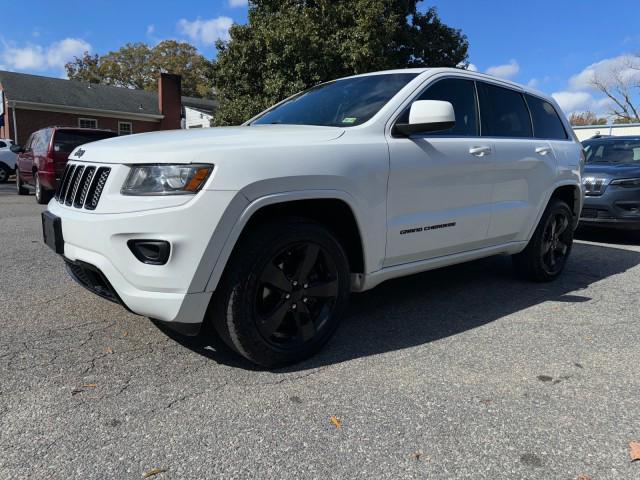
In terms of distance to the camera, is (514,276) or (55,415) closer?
(55,415)

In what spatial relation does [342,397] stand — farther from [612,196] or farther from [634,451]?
[612,196]

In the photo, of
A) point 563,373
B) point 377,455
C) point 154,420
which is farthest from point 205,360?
point 563,373

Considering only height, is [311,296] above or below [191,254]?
below

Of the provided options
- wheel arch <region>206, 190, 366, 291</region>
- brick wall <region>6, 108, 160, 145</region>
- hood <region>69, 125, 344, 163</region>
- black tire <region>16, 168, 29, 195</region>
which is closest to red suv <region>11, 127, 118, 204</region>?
black tire <region>16, 168, 29, 195</region>

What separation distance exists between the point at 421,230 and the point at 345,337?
87 cm

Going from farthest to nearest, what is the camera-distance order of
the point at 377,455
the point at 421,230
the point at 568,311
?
1. the point at 568,311
2. the point at 421,230
3. the point at 377,455

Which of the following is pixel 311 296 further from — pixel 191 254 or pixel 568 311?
pixel 568 311

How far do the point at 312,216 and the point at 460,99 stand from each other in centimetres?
171

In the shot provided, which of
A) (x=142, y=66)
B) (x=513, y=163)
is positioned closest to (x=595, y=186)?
(x=513, y=163)

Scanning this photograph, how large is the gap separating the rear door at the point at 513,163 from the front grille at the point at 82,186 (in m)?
2.80

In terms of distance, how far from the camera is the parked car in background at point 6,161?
60.5 feet

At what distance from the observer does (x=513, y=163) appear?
14.0 feet

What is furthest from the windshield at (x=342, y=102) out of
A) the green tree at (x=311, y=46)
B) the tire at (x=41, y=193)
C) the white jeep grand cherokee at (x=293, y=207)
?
the green tree at (x=311, y=46)

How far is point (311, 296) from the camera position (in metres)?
3.03
